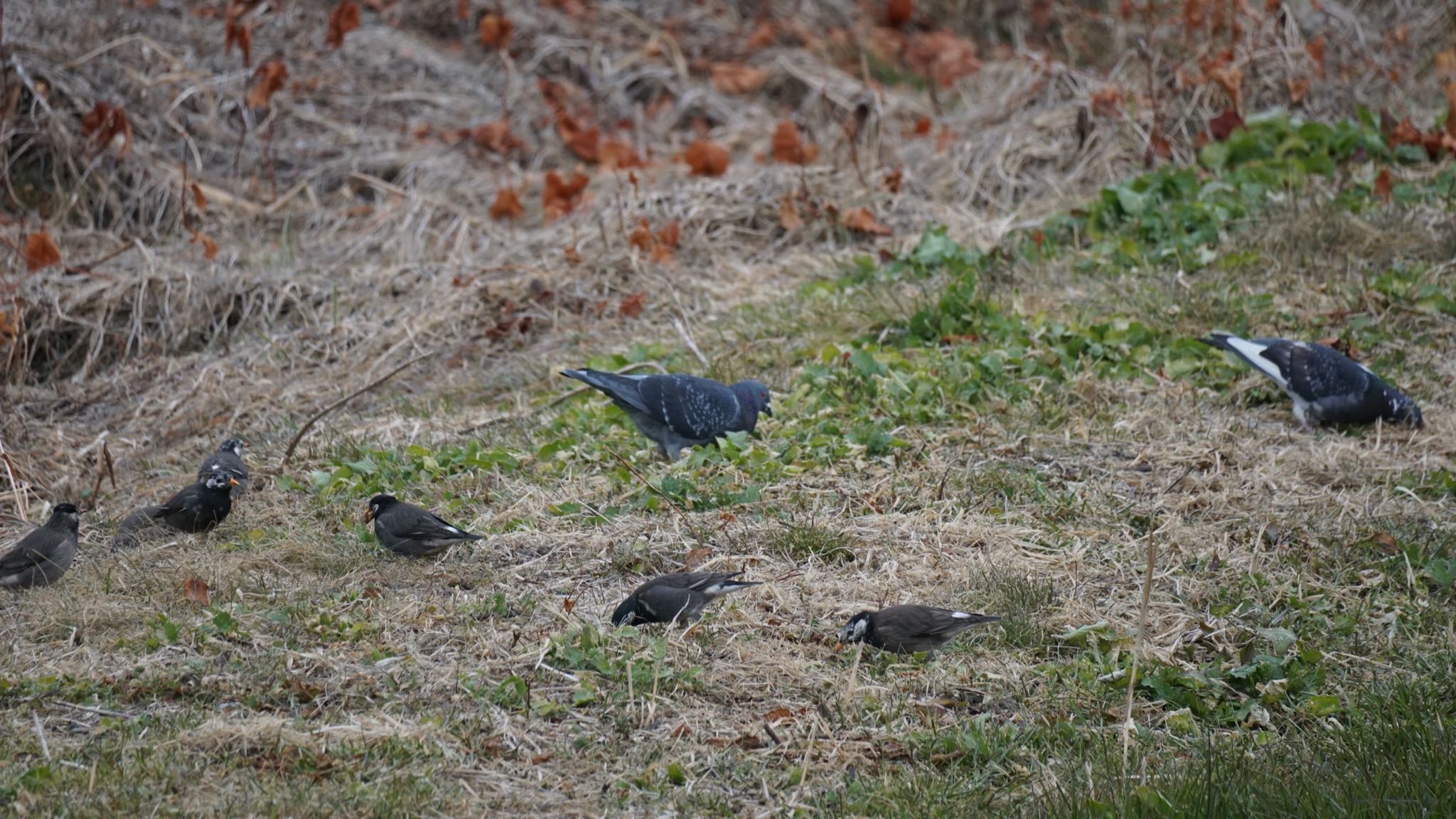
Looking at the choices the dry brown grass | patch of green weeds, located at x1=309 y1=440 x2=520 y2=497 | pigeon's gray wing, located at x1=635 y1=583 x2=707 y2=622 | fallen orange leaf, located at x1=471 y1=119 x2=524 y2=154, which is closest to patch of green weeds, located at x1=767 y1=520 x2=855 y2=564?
the dry brown grass

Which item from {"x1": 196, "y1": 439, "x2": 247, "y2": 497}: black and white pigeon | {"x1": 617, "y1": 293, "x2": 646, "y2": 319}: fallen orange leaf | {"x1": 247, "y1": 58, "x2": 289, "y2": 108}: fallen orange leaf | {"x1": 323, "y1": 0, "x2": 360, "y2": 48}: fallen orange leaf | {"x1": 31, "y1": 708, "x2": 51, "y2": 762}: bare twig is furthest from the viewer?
{"x1": 323, "y1": 0, "x2": 360, "y2": 48}: fallen orange leaf

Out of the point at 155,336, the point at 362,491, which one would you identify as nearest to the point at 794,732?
the point at 362,491

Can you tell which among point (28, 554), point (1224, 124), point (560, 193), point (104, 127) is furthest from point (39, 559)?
point (1224, 124)

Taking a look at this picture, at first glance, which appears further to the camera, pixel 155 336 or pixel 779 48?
pixel 779 48

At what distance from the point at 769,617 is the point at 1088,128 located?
19.4 ft

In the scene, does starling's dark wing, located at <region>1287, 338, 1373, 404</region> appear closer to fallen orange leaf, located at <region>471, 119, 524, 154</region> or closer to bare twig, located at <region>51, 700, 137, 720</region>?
bare twig, located at <region>51, 700, 137, 720</region>

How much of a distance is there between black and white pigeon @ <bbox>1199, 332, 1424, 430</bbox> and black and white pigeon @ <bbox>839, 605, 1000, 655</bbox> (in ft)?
8.60

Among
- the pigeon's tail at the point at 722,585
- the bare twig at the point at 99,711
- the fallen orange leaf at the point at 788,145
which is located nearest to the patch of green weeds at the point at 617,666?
the pigeon's tail at the point at 722,585

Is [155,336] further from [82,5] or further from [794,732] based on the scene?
[794,732]

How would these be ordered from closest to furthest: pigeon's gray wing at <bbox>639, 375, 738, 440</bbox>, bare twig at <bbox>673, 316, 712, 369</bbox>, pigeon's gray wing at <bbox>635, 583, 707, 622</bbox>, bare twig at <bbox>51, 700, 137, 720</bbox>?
bare twig at <bbox>51, 700, 137, 720</bbox> → pigeon's gray wing at <bbox>635, 583, 707, 622</bbox> → pigeon's gray wing at <bbox>639, 375, 738, 440</bbox> → bare twig at <bbox>673, 316, 712, 369</bbox>

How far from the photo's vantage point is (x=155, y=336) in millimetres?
7867

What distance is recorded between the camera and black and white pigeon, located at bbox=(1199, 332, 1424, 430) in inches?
229

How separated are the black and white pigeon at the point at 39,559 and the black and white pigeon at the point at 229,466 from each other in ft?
1.94

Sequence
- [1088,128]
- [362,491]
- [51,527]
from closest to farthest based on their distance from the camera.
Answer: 1. [51,527]
2. [362,491]
3. [1088,128]
